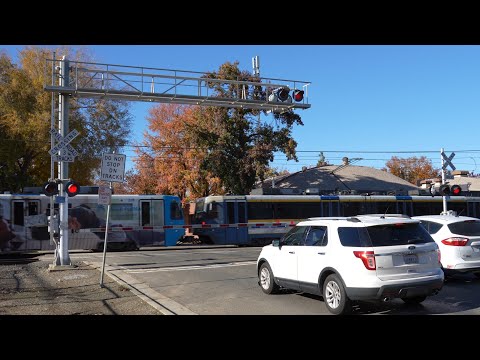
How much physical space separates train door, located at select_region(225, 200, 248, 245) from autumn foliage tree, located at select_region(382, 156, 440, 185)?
52046 mm

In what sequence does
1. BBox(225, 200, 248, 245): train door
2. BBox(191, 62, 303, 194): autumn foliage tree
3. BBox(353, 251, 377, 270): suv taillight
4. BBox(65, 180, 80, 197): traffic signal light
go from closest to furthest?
BBox(353, 251, 377, 270): suv taillight, BBox(65, 180, 80, 197): traffic signal light, BBox(225, 200, 248, 245): train door, BBox(191, 62, 303, 194): autumn foliage tree

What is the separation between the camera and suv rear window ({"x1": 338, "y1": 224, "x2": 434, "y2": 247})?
26.8 feet

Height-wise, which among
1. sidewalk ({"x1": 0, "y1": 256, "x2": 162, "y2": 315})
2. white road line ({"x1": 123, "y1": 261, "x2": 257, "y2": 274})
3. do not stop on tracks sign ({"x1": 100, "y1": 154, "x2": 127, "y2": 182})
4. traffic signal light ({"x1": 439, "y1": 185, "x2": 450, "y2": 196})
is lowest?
white road line ({"x1": 123, "y1": 261, "x2": 257, "y2": 274})

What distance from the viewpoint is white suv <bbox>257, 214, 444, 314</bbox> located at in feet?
26.0

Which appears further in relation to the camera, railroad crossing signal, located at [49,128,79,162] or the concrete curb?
railroad crossing signal, located at [49,128,79,162]

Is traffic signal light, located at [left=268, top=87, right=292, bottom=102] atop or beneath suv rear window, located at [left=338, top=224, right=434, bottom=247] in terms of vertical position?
atop

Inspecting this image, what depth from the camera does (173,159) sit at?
44.2 metres

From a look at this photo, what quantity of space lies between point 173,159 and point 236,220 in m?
17.6

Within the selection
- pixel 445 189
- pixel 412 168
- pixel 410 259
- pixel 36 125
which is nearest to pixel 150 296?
pixel 410 259

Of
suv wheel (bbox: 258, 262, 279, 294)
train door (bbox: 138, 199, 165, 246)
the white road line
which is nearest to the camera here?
suv wheel (bbox: 258, 262, 279, 294)

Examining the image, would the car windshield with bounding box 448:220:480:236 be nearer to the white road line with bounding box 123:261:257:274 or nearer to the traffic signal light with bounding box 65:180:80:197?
the white road line with bounding box 123:261:257:274

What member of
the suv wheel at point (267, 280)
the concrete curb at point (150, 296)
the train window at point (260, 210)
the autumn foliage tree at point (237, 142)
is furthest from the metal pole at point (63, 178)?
the autumn foliage tree at point (237, 142)

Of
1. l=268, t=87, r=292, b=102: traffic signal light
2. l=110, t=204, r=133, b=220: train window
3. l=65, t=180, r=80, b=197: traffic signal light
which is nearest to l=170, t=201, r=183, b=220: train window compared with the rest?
l=110, t=204, r=133, b=220: train window

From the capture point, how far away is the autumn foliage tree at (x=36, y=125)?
30.6 meters
